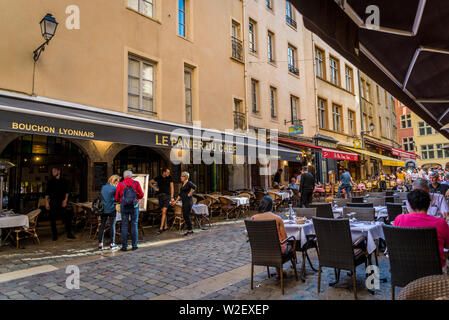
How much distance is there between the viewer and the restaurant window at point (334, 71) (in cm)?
2195

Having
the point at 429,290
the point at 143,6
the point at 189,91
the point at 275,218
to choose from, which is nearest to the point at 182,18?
the point at 143,6

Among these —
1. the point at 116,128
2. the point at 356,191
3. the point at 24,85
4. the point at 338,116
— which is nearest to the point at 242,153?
the point at 116,128

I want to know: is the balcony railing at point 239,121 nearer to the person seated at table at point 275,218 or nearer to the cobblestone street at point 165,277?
the cobblestone street at point 165,277

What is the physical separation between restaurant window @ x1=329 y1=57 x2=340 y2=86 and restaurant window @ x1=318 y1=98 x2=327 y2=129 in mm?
2595

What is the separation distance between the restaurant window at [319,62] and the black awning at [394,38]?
15.3 metres

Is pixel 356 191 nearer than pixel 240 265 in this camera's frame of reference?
No

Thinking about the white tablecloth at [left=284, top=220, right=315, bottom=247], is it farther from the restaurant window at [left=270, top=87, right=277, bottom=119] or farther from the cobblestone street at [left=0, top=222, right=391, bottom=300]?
the restaurant window at [left=270, top=87, right=277, bottom=119]

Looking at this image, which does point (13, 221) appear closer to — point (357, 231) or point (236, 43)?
point (357, 231)

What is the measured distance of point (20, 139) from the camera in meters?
8.41

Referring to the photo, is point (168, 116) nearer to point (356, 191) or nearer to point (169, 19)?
point (169, 19)

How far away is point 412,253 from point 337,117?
20.6 metres

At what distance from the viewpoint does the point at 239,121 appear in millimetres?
13859

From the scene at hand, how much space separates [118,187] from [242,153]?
15.5 ft

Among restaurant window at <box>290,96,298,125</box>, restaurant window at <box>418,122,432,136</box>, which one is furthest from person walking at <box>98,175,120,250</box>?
restaurant window at <box>418,122,432,136</box>
